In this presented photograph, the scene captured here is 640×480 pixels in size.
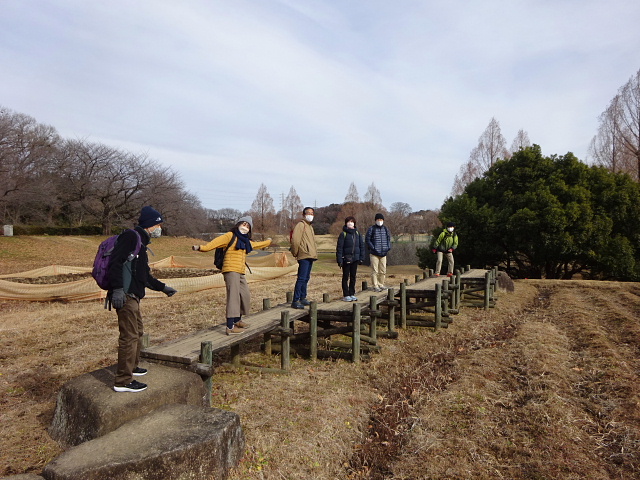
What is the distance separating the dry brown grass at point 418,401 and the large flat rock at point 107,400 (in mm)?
338

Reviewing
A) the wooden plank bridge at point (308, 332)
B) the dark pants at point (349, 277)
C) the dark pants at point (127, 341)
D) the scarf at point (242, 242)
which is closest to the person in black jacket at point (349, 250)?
the dark pants at point (349, 277)

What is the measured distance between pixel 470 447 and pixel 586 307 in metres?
9.89

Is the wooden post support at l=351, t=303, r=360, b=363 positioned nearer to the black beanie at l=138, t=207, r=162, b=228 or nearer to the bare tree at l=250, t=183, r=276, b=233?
the black beanie at l=138, t=207, r=162, b=228

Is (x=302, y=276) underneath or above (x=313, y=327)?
above

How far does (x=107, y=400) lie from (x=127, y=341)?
54cm

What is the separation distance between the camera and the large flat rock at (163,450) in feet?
9.82

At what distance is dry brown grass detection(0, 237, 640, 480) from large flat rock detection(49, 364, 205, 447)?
338 mm

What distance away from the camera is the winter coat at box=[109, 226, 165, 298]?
3.91 m

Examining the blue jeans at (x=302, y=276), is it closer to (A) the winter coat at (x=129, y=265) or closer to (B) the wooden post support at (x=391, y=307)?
(B) the wooden post support at (x=391, y=307)

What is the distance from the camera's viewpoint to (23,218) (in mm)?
36656

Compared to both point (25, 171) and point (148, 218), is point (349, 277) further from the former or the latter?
point (25, 171)

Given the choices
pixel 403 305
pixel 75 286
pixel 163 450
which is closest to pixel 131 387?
pixel 163 450

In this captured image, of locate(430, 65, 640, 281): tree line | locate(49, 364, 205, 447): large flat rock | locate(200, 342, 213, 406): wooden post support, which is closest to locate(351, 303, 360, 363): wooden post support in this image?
locate(200, 342, 213, 406): wooden post support

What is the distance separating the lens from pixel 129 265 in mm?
3992
